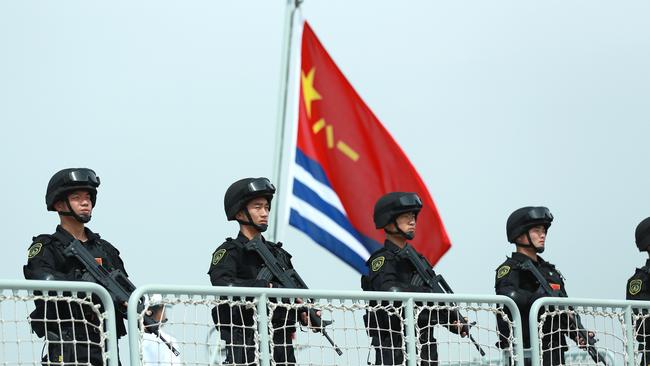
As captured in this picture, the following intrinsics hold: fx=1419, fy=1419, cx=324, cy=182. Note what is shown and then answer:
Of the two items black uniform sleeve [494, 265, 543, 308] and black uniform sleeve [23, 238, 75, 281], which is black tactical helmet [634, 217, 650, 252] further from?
black uniform sleeve [23, 238, 75, 281]

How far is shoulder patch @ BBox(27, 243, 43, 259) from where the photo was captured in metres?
8.56

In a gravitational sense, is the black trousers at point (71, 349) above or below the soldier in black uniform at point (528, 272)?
below

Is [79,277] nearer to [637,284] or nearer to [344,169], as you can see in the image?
[637,284]

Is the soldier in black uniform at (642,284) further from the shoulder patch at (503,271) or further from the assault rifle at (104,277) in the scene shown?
the assault rifle at (104,277)

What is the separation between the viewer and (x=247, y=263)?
30.9ft

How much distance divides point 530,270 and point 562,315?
2.41 ft

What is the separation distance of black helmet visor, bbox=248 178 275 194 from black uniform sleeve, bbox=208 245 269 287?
43cm

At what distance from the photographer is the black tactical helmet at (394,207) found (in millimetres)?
10320

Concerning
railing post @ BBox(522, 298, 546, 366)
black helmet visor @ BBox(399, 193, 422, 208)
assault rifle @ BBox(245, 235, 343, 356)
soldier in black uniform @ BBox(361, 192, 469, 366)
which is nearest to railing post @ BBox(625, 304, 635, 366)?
railing post @ BBox(522, 298, 546, 366)

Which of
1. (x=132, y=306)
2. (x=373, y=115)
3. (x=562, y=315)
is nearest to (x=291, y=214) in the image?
(x=373, y=115)

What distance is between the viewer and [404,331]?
8.69m

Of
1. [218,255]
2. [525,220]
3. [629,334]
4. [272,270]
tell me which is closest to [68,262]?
[218,255]

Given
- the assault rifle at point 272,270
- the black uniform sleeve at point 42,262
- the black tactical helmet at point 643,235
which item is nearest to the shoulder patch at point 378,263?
the assault rifle at point 272,270

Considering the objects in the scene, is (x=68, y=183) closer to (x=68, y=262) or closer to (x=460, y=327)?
(x=68, y=262)
